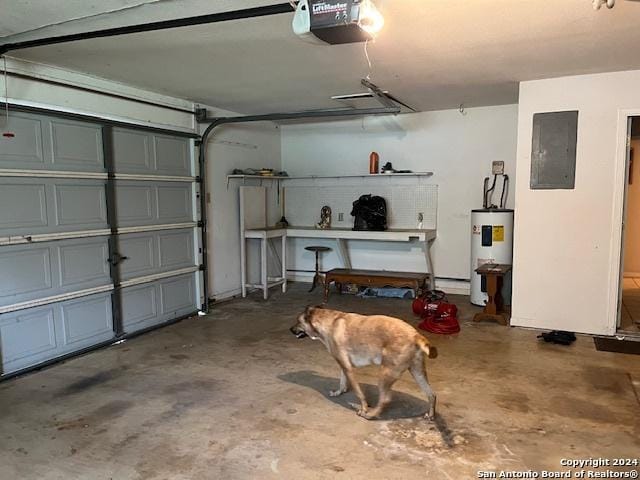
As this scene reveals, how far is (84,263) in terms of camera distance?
396cm

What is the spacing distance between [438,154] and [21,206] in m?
4.81

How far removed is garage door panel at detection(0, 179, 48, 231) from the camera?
3.35 m

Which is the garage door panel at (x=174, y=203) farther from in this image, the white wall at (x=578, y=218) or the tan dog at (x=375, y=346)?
the white wall at (x=578, y=218)

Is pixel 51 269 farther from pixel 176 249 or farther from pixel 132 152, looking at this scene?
pixel 176 249

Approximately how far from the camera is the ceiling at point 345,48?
2629 millimetres

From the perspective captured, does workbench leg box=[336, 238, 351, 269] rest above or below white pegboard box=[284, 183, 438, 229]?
below

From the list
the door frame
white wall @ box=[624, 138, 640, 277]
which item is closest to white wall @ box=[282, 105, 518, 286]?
the door frame

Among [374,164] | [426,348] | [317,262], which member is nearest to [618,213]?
[426,348]

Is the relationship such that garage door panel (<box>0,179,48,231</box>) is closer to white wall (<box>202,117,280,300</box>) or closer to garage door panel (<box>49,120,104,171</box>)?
garage door panel (<box>49,120,104,171</box>)

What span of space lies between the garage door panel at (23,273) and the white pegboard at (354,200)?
12.9 feet

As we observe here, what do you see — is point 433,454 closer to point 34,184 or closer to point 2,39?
point 34,184

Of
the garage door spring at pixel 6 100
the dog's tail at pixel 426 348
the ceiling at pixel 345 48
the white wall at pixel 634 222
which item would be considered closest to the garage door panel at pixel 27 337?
the garage door spring at pixel 6 100

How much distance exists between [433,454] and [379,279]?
336cm

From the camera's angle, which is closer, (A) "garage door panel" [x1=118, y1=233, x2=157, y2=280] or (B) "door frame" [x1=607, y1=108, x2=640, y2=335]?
(B) "door frame" [x1=607, y1=108, x2=640, y2=335]
